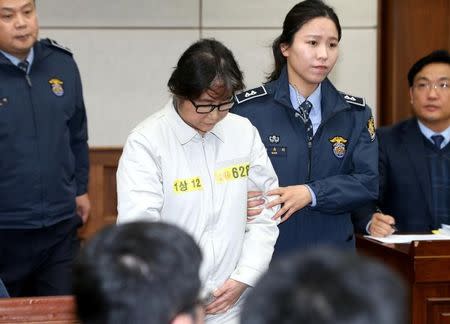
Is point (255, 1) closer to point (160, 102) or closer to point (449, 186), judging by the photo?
point (160, 102)

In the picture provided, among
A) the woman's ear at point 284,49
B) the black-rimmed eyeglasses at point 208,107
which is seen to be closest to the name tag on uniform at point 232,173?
the black-rimmed eyeglasses at point 208,107

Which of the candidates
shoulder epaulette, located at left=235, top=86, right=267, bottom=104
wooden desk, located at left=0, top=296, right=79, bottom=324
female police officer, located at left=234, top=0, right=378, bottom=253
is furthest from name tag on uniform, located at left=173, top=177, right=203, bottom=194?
shoulder epaulette, located at left=235, top=86, right=267, bottom=104

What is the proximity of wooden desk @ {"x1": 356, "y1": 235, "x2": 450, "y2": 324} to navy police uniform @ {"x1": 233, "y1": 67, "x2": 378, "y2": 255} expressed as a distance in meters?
0.23

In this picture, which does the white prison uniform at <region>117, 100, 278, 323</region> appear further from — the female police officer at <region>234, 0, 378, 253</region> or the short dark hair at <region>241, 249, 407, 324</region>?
the short dark hair at <region>241, 249, 407, 324</region>

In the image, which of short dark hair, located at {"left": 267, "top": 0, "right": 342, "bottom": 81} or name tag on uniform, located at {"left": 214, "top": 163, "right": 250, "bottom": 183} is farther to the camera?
short dark hair, located at {"left": 267, "top": 0, "right": 342, "bottom": 81}

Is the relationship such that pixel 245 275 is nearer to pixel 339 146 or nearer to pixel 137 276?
pixel 339 146

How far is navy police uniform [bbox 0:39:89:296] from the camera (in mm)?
3443

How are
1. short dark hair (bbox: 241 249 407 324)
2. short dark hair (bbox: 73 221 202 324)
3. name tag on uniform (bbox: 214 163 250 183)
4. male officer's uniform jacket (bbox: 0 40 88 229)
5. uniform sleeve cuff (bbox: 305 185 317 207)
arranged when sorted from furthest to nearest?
1. male officer's uniform jacket (bbox: 0 40 88 229)
2. uniform sleeve cuff (bbox: 305 185 317 207)
3. name tag on uniform (bbox: 214 163 250 183)
4. short dark hair (bbox: 73 221 202 324)
5. short dark hair (bbox: 241 249 407 324)

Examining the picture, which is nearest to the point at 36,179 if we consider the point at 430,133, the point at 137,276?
the point at 430,133

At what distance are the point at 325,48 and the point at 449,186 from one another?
1.07 metres

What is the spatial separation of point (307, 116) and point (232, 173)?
2.15 ft

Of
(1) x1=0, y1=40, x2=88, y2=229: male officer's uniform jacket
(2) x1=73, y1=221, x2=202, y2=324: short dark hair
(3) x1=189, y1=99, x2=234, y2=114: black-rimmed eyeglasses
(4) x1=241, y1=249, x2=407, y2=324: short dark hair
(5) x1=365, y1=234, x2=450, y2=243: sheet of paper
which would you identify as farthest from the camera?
(1) x1=0, y1=40, x2=88, y2=229: male officer's uniform jacket

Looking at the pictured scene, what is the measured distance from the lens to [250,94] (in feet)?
10.5

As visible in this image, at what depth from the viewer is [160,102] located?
5195 millimetres
